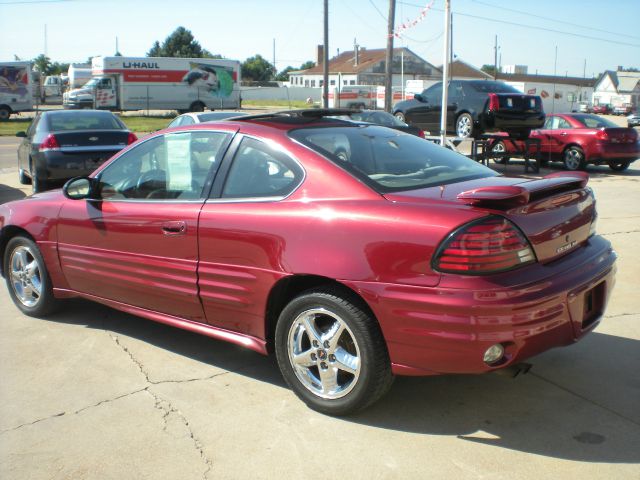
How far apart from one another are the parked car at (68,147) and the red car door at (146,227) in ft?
20.7

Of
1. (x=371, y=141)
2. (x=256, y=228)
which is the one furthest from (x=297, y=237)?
(x=371, y=141)

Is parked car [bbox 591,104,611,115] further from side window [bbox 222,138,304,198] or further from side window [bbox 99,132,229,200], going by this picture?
side window [bbox 222,138,304,198]

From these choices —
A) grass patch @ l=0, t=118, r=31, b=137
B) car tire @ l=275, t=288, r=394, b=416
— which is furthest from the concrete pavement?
grass patch @ l=0, t=118, r=31, b=137

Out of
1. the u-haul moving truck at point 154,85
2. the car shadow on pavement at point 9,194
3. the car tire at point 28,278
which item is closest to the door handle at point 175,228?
the car tire at point 28,278

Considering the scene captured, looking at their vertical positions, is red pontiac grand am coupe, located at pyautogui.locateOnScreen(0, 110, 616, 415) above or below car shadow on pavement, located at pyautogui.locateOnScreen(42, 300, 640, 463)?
above

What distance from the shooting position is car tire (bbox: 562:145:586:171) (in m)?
15.6

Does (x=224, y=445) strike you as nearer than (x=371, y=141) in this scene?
Yes

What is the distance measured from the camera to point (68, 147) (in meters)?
10.8

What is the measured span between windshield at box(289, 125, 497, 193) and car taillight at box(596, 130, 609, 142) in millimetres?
12181

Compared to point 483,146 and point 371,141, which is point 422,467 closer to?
point 371,141

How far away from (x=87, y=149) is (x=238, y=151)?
773 centimetres

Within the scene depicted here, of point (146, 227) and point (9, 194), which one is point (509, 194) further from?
point (9, 194)

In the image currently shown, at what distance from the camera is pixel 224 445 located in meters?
3.27

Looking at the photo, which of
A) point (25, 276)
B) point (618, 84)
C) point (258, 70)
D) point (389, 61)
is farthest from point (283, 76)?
point (25, 276)
